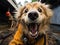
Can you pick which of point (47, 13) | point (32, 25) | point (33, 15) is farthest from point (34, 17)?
point (47, 13)

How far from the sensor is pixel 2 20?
23.9 feet

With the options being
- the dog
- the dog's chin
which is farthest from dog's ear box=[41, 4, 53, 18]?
the dog's chin

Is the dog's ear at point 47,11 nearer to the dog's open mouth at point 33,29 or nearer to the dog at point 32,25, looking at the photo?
the dog at point 32,25

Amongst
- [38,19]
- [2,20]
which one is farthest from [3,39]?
[2,20]

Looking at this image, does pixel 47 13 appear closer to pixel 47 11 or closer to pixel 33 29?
pixel 47 11

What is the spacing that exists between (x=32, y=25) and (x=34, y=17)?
0.48ft

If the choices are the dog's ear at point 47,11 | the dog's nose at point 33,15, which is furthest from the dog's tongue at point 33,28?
the dog's ear at point 47,11

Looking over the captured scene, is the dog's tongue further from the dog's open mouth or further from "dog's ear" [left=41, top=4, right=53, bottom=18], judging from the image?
"dog's ear" [left=41, top=4, right=53, bottom=18]

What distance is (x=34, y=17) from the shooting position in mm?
3971

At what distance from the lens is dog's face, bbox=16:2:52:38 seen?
4008mm

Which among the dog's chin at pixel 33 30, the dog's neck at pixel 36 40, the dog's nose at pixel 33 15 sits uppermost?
the dog's nose at pixel 33 15

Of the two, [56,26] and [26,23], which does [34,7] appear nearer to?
[26,23]

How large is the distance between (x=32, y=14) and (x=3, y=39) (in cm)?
118

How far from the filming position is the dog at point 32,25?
4.07m
